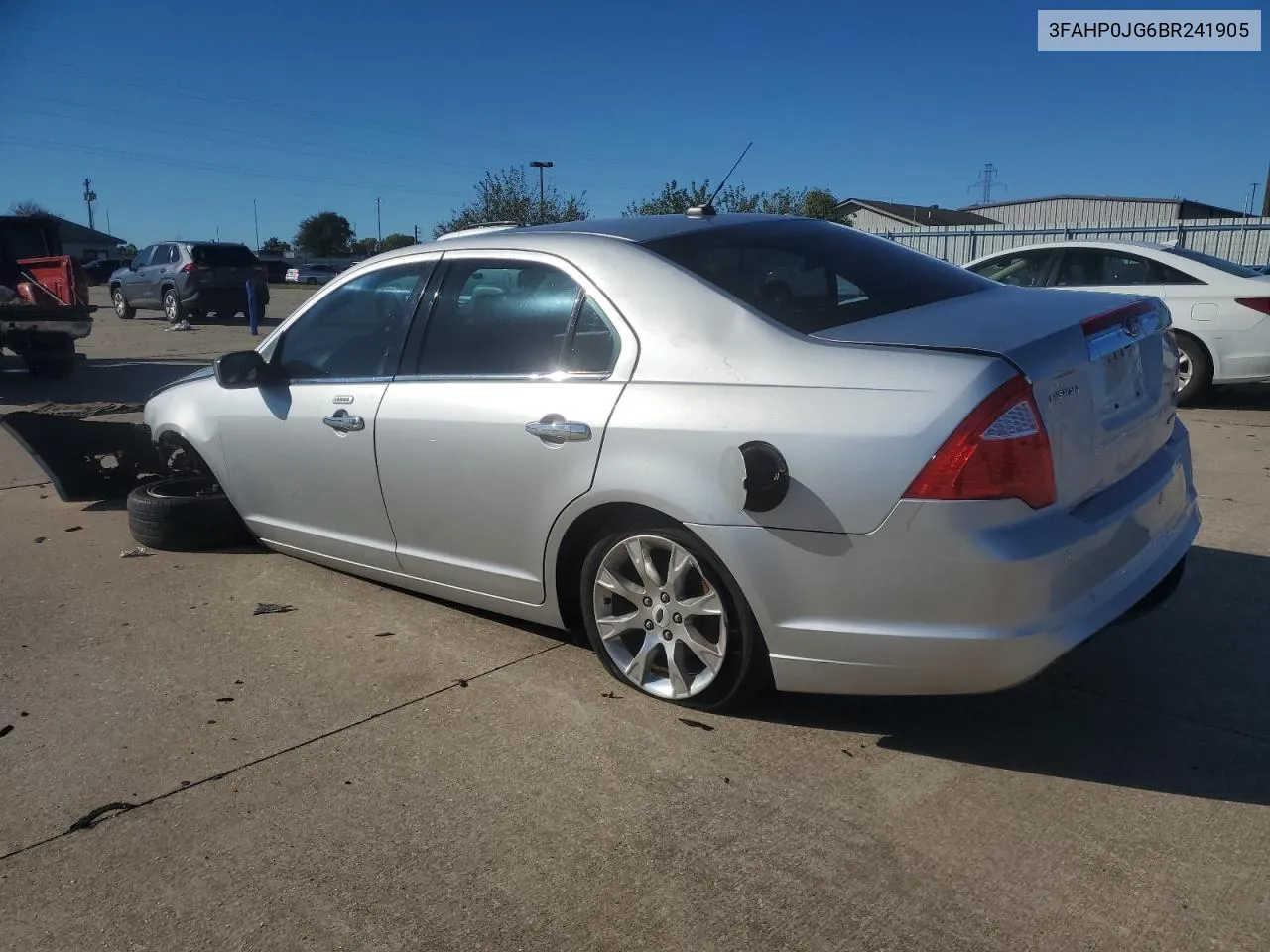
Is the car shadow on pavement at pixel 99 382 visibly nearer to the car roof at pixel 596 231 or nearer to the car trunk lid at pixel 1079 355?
the car roof at pixel 596 231

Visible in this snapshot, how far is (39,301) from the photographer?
1404 cm

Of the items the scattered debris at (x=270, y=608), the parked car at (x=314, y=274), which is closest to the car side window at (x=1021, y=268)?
the scattered debris at (x=270, y=608)

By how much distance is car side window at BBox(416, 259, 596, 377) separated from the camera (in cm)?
371

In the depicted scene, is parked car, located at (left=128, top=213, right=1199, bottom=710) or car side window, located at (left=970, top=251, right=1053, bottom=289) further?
car side window, located at (left=970, top=251, right=1053, bottom=289)

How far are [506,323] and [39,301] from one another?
12.6 meters

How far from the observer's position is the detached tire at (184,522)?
17.7 feet

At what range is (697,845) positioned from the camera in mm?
2793

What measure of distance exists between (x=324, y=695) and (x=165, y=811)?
806 millimetres

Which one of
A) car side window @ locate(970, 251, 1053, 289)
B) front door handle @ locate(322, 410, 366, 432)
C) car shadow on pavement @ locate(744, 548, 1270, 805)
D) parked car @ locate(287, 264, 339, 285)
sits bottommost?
car shadow on pavement @ locate(744, 548, 1270, 805)

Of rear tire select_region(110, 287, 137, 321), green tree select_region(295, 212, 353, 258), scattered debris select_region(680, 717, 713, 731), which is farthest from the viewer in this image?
green tree select_region(295, 212, 353, 258)

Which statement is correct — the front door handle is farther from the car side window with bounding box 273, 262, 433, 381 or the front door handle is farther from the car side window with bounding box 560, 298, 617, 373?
the car side window with bounding box 560, 298, 617, 373

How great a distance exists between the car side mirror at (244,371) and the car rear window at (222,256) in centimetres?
1971

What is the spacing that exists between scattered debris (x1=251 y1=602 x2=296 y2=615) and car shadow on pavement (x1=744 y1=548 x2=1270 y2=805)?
2235 mm

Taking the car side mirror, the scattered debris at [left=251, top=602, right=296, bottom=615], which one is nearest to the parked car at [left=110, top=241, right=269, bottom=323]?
the car side mirror
